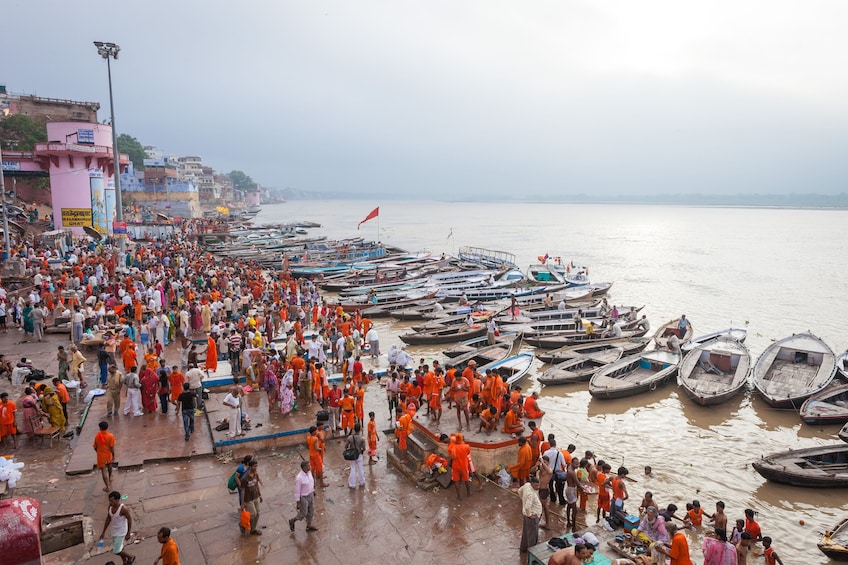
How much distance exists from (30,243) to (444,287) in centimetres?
2661

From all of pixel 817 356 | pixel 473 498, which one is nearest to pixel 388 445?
pixel 473 498

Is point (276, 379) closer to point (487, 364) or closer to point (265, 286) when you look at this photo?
point (487, 364)

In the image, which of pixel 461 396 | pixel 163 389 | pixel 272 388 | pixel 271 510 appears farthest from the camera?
pixel 272 388

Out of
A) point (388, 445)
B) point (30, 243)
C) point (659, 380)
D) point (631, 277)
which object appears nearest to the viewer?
point (388, 445)

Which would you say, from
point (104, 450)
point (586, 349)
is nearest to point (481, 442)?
point (104, 450)

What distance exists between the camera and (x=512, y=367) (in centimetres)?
1781

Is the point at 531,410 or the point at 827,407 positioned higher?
the point at 531,410

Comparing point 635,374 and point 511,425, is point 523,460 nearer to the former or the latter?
point 511,425

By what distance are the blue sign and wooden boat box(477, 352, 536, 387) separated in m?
37.1

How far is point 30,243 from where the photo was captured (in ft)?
109

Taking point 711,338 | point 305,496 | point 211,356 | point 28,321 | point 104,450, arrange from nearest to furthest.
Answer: point 305,496, point 104,450, point 211,356, point 28,321, point 711,338

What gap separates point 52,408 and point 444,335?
1509 centimetres

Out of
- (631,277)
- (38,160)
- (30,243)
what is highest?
(38,160)

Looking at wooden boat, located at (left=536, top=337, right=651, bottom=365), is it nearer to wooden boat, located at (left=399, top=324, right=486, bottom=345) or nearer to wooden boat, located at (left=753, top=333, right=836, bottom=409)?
wooden boat, located at (left=399, top=324, right=486, bottom=345)
